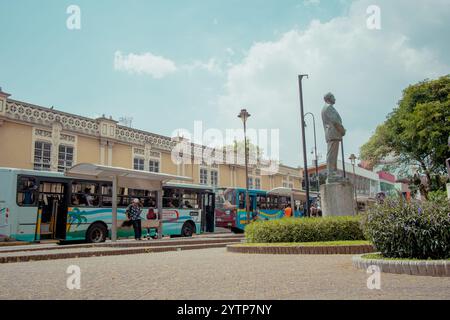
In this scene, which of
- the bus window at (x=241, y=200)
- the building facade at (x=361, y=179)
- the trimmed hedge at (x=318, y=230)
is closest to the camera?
the trimmed hedge at (x=318, y=230)

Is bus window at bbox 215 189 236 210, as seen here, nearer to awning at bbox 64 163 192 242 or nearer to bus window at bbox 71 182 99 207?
awning at bbox 64 163 192 242

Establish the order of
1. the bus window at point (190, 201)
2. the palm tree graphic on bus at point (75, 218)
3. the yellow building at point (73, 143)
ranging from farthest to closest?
the bus window at point (190, 201) < the yellow building at point (73, 143) < the palm tree graphic on bus at point (75, 218)

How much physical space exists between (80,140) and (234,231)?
11.3 meters

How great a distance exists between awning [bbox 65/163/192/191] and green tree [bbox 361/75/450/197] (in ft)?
72.1

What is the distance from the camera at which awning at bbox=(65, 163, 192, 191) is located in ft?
49.5

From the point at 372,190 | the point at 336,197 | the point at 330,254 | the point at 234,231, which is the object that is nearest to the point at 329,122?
the point at 336,197

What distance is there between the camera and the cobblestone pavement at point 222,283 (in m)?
4.91

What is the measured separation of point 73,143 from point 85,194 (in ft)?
25.7

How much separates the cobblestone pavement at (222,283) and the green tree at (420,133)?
26.6 m

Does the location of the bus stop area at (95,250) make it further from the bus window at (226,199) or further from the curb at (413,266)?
the bus window at (226,199)

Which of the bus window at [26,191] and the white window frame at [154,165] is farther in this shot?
the white window frame at [154,165]

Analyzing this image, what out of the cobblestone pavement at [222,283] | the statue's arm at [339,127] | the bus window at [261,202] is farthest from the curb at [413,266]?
the bus window at [261,202]

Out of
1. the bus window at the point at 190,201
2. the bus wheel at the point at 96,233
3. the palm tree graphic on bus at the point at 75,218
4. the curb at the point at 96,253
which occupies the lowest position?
the curb at the point at 96,253

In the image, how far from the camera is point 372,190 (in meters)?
72.6
